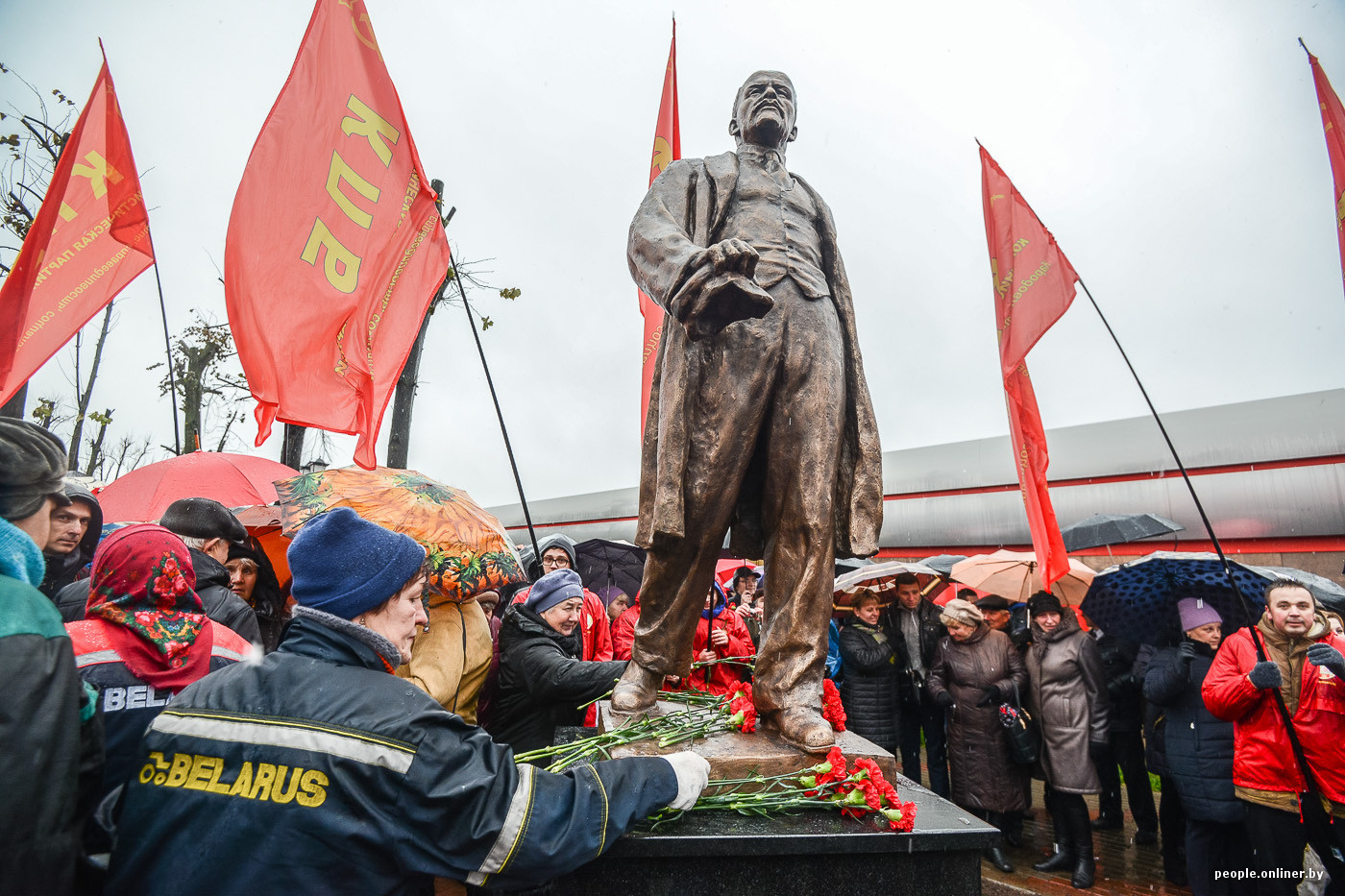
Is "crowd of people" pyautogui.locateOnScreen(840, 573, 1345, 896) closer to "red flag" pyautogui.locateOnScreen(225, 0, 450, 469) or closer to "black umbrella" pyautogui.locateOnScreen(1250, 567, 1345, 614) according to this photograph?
"black umbrella" pyautogui.locateOnScreen(1250, 567, 1345, 614)

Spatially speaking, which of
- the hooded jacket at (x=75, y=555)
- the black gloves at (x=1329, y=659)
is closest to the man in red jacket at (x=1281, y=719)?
the black gloves at (x=1329, y=659)

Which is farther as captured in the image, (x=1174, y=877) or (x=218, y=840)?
(x=1174, y=877)

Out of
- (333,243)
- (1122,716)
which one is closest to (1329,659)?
(1122,716)

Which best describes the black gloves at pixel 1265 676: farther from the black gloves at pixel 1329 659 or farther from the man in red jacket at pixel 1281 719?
the black gloves at pixel 1329 659

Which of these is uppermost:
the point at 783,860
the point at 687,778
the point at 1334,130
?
the point at 1334,130

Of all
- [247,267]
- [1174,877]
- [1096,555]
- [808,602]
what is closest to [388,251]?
[247,267]

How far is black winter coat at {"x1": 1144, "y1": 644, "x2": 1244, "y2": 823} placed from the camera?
4836mm

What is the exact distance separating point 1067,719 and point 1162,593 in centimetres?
124

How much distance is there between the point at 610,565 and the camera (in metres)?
8.84

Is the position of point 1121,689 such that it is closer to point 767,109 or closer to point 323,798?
point 767,109

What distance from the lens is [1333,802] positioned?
3.88 meters

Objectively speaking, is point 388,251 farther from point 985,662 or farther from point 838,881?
point 985,662

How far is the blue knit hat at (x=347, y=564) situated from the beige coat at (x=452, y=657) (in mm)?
1498

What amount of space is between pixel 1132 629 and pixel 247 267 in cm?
679
